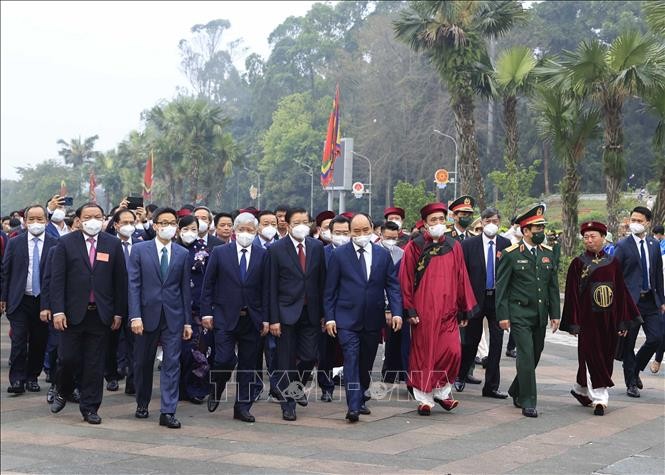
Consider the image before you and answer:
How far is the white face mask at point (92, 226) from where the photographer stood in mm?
9219

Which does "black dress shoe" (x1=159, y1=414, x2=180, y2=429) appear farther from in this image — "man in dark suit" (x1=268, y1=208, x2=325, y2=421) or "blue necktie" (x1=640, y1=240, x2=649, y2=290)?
"blue necktie" (x1=640, y1=240, x2=649, y2=290)

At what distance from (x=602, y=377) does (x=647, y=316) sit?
2.06 m

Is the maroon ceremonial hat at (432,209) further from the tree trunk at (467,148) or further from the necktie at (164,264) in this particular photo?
the tree trunk at (467,148)

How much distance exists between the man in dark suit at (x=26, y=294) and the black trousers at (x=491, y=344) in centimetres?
446

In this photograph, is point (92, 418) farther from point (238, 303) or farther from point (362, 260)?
point (362, 260)

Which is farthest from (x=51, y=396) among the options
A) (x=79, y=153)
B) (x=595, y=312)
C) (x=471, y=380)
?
(x=79, y=153)

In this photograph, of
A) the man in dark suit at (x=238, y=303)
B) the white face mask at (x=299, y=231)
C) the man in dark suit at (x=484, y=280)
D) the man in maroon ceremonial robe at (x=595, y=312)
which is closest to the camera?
the man in dark suit at (x=238, y=303)

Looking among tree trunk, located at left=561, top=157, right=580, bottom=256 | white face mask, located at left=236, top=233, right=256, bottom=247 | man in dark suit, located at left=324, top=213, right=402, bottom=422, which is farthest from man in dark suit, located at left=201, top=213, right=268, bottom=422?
tree trunk, located at left=561, top=157, right=580, bottom=256

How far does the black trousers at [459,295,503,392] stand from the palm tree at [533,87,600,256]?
15.0 m

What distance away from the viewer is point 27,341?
10.9m

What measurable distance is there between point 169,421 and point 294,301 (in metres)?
1.56

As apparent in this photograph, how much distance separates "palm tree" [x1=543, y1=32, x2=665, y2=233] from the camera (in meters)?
23.6

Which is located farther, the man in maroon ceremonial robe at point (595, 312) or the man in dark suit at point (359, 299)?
the man in maroon ceremonial robe at point (595, 312)

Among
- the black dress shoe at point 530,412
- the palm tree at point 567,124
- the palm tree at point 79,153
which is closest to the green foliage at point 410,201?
the palm tree at point 567,124
